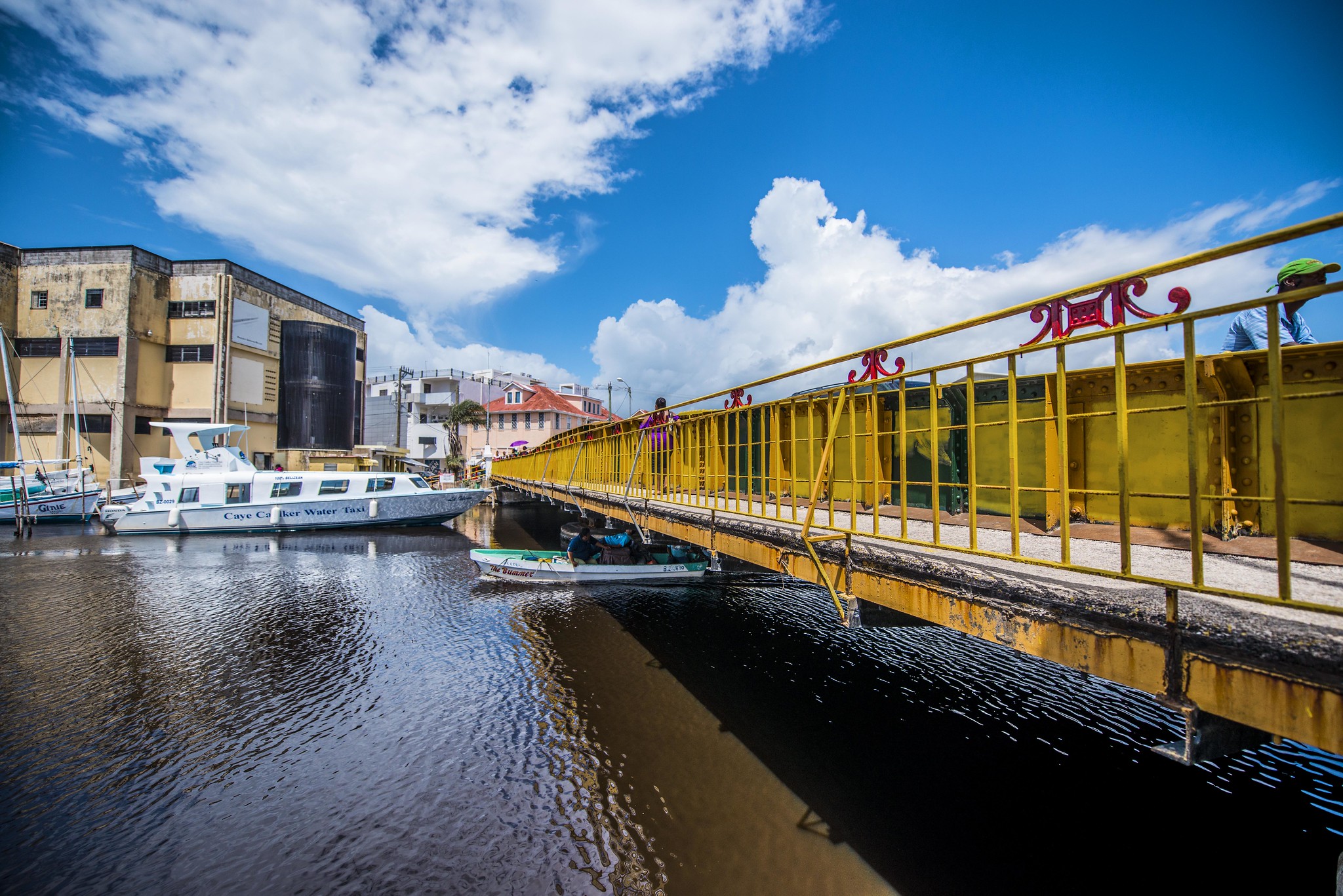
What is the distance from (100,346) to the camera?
33.6 meters

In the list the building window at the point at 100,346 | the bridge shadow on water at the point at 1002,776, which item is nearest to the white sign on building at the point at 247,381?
the building window at the point at 100,346

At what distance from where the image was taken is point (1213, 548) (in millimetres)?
3793

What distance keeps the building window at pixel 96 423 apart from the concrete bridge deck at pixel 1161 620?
4437cm

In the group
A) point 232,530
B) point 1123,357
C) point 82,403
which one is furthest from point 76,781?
point 82,403

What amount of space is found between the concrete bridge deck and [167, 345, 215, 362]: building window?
44640 millimetres

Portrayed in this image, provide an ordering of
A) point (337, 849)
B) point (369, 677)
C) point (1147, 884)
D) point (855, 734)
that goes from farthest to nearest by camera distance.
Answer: point (369, 677), point (855, 734), point (337, 849), point (1147, 884)

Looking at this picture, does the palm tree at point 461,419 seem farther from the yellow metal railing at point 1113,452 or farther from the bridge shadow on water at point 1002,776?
the yellow metal railing at point 1113,452

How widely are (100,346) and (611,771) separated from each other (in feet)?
143

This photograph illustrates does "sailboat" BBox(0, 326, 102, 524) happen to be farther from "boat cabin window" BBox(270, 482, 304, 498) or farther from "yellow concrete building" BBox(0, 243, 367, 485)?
"boat cabin window" BBox(270, 482, 304, 498)

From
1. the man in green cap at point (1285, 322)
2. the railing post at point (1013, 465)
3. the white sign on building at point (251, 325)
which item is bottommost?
the railing post at point (1013, 465)

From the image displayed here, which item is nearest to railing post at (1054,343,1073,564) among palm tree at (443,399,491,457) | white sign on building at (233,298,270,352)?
white sign on building at (233,298,270,352)

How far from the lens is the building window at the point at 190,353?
36250 millimetres

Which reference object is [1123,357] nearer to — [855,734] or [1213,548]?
[1213,548]

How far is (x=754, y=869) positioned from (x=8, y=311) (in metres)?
50.1
